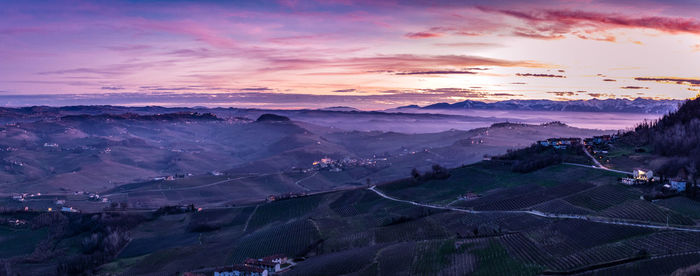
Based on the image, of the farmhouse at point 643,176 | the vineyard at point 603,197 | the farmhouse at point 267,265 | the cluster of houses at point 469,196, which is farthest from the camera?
the cluster of houses at point 469,196

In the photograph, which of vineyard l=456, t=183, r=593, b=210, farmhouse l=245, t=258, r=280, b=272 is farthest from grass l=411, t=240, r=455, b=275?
vineyard l=456, t=183, r=593, b=210

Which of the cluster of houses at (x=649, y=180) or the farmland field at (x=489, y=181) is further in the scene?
the farmland field at (x=489, y=181)

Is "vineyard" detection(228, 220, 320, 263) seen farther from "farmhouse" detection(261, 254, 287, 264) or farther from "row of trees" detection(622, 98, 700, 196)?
"row of trees" detection(622, 98, 700, 196)

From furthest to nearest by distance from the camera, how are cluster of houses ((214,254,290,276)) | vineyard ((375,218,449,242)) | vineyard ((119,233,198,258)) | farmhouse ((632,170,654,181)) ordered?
1. vineyard ((119,233,198,258))
2. farmhouse ((632,170,654,181))
3. vineyard ((375,218,449,242))
4. cluster of houses ((214,254,290,276))

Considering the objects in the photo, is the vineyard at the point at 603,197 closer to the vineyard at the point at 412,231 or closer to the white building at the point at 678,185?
the white building at the point at 678,185

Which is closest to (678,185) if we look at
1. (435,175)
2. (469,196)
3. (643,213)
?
(643,213)

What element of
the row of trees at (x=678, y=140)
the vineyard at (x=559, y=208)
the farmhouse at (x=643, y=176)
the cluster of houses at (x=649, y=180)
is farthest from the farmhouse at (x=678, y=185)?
the vineyard at (x=559, y=208)
